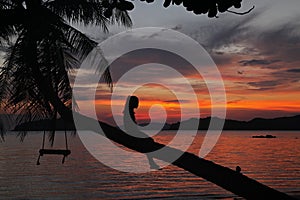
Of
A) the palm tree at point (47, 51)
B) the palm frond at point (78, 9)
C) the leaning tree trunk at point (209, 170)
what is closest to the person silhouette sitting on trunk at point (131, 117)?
the leaning tree trunk at point (209, 170)

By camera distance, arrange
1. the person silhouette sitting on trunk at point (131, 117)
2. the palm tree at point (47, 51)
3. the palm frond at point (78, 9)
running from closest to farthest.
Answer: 1. the person silhouette sitting on trunk at point (131, 117)
2. the palm tree at point (47, 51)
3. the palm frond at point (78, 9)

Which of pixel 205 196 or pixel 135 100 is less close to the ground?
pixel 135 100

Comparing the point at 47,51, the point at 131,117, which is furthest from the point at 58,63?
the point at 131,117

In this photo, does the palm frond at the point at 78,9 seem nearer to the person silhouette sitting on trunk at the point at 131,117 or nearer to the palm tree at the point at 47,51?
the palm tree at the point at 47,51

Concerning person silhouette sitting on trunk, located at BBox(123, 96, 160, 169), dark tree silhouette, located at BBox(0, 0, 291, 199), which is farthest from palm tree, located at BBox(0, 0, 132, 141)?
person silhouette sitting on trunk, located at BBox(123, 96, 160, 169)

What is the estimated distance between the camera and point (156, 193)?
28656 mm

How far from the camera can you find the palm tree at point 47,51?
6.72m

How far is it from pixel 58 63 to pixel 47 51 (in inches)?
24.7

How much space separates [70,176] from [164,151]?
38416 millimetres

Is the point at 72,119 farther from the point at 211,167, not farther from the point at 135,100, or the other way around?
the point at 211,167

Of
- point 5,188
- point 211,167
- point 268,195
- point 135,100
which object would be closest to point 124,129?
point 135,100

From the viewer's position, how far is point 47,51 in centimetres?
858

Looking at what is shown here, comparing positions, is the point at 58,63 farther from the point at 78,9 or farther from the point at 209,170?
the point at 209,170

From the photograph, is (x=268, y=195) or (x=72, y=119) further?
(x=72, y=119)
